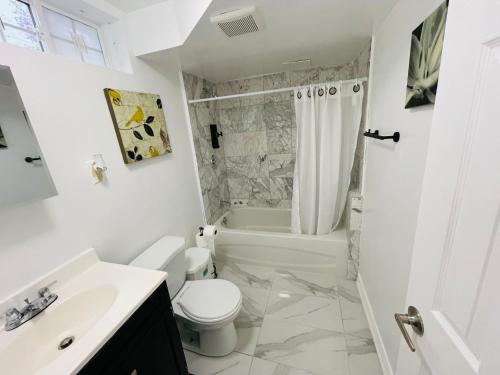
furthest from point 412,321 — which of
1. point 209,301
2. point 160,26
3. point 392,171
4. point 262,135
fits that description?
point 262,135

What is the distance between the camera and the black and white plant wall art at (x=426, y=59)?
0.74 meters

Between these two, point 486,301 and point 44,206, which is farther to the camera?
point 44,206

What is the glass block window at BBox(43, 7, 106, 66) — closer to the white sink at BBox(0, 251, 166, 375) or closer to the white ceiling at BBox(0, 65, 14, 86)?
the white ceiling at BBox(0, 65, 14, 86)

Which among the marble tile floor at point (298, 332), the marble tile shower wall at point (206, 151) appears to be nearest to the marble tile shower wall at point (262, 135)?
the marble tile shower wall at point (206, 151)

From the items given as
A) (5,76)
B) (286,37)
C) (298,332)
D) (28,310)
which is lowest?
(298,332)

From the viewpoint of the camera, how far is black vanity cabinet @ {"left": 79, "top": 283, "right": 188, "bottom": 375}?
2.56ft

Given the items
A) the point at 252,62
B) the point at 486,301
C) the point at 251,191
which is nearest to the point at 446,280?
the point at 486,301

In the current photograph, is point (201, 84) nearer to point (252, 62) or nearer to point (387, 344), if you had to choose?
point (252, 62)

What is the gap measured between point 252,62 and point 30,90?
1685mm

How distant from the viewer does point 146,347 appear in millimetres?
940

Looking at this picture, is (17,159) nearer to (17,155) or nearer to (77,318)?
(17,155)

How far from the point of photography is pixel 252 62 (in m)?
2.06

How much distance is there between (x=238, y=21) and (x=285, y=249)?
196cm

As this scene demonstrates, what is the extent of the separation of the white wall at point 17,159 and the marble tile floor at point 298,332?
1.46 meters
